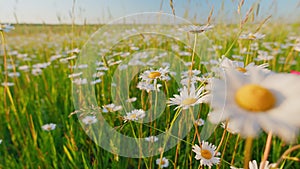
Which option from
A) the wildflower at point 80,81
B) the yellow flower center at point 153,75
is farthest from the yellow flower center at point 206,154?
the wildflower at point 80,81

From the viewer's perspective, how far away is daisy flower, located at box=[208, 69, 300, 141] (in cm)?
23

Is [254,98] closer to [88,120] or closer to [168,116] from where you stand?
[168,116]

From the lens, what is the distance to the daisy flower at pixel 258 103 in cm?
23

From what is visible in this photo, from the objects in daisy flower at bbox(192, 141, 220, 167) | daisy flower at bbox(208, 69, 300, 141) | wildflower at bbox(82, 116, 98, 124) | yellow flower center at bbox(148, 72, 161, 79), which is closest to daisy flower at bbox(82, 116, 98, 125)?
wildflower at bbox(82, 116, 98, 124)

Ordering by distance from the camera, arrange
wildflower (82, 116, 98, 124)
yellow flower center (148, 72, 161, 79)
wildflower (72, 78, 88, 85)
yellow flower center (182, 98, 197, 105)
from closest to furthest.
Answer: yellow flower center (182, 98, 197, 105)
yellow flower center (148, 72, 161, 79)
wildflower (82, 116, 98, 124)
wildflower (72, 78, 88, 85)

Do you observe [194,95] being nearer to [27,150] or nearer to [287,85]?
[287,85]

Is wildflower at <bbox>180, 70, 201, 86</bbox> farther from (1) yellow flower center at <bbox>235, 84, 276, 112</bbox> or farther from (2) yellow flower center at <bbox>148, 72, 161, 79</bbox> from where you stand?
(1) yellow flower center at <bbox>235, 84, 276, 112</bbox>

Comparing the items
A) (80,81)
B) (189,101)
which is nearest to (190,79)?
(189,101)

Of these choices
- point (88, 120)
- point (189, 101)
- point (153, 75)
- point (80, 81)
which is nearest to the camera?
point (189, 101)

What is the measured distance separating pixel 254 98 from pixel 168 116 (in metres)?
0.52

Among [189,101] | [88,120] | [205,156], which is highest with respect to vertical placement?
[189,101]

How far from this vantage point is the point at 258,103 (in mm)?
256

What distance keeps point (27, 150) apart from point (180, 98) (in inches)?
28.1

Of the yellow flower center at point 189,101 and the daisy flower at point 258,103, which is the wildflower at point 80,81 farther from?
the daisy flower at point 258,103
